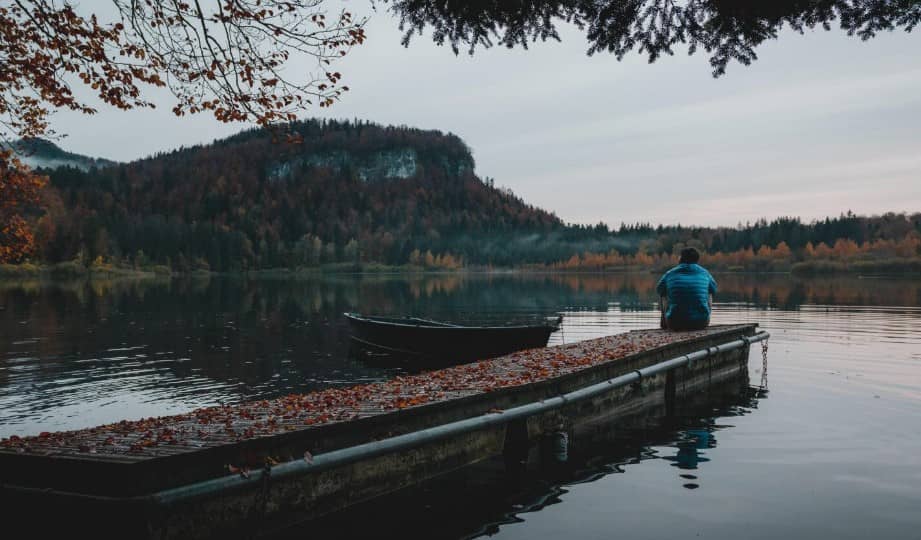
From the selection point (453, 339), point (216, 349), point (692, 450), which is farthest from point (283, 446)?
point (216, 349)

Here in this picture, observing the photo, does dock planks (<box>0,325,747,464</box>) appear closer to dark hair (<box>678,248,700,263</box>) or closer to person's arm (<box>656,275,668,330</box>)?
person's arm (<box>656,275,668,330</box>)

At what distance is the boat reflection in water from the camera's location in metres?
8.68

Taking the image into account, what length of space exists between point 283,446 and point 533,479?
14.5 ft

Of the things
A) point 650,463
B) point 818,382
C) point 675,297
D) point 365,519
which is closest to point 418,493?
point 365,519

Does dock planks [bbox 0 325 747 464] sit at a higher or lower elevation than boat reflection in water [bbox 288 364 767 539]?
higher

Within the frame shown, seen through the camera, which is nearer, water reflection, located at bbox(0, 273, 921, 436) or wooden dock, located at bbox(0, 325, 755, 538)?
wooden dock, located at bbox(0, 325, 755, 538)

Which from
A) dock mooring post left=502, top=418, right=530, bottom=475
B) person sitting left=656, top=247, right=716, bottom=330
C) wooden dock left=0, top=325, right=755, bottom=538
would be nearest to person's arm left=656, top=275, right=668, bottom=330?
person sitting left=656, top=247, right=716, bottom=330

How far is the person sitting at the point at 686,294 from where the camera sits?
18547 mm

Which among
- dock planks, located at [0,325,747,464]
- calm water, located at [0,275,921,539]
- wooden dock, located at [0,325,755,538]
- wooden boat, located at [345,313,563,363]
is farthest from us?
wooden boat, located at [345,313,563,363]

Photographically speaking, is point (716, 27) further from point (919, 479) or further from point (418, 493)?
point (919, 479)

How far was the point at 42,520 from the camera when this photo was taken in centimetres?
677

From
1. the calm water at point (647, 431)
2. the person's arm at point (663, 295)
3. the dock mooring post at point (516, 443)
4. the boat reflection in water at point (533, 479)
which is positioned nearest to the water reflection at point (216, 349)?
the calm water at point (647, 431)

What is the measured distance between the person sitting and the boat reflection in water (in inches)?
153

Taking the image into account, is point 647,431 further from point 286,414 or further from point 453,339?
point 453,339
